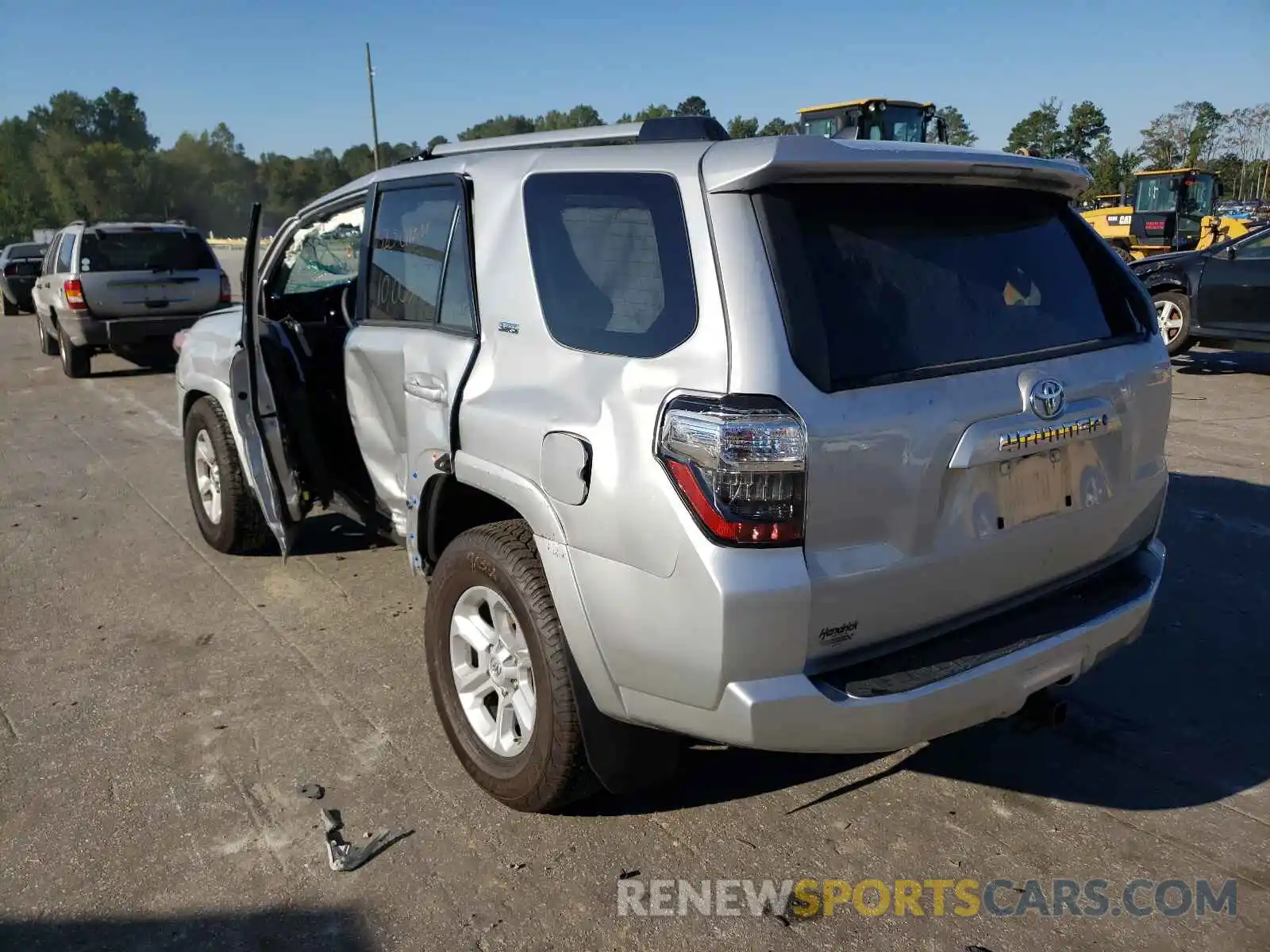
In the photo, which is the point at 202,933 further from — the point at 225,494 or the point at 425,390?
the point at 225,494

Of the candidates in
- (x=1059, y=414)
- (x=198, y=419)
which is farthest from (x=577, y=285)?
(x=198, y=419)

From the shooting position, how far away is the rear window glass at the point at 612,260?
2482 millimetres

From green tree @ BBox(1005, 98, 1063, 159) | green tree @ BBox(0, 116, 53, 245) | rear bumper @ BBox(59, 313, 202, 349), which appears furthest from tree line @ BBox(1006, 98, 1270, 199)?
green tree @ BBox(0, 116, 53, 245)

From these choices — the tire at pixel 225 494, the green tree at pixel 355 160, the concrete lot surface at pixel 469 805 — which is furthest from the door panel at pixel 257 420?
the green tree at pixel 355 160

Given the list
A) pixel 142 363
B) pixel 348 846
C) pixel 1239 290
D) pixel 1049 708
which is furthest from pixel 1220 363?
pixel 142 363

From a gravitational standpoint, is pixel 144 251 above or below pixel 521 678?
above

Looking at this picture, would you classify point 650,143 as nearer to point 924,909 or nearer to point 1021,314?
point 1021,314

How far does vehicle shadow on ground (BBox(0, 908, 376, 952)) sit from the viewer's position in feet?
8.24

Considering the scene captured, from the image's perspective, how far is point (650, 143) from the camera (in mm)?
2738

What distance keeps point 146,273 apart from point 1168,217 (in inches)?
836

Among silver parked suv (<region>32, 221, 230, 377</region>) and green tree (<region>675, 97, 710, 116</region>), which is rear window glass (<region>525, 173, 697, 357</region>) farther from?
silver parked suv (<region>32, 221, 230, 377</region>)

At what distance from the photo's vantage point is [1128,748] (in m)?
3.34

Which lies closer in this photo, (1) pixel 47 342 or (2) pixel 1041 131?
(1) pixel 47 342

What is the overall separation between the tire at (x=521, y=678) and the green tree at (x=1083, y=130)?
6186cm
